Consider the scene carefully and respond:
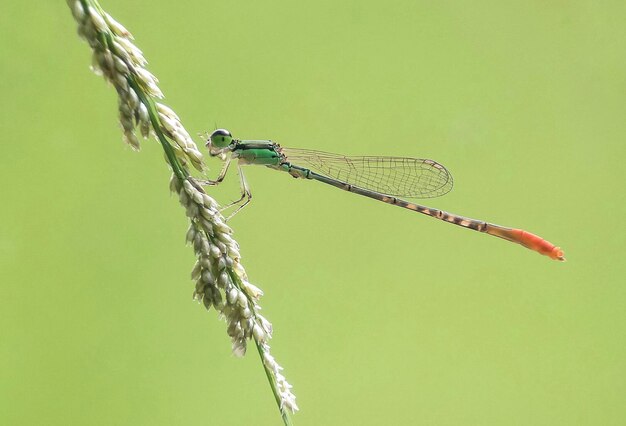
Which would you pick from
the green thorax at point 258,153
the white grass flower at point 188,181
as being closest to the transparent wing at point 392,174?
the green thorax at point 258,153

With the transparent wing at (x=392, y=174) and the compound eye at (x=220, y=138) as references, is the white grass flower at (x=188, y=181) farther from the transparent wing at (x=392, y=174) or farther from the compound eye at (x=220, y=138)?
the transparent wing at (x=392, y=174)

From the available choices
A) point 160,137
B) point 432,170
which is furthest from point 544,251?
point 160,137

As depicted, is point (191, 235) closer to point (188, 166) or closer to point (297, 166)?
point (188, 166)

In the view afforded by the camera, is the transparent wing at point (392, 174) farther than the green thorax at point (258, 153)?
Yes

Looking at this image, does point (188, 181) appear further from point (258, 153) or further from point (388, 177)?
point (388, 177)

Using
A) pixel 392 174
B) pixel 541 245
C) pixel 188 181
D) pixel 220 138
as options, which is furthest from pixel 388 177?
pixel 188 181
